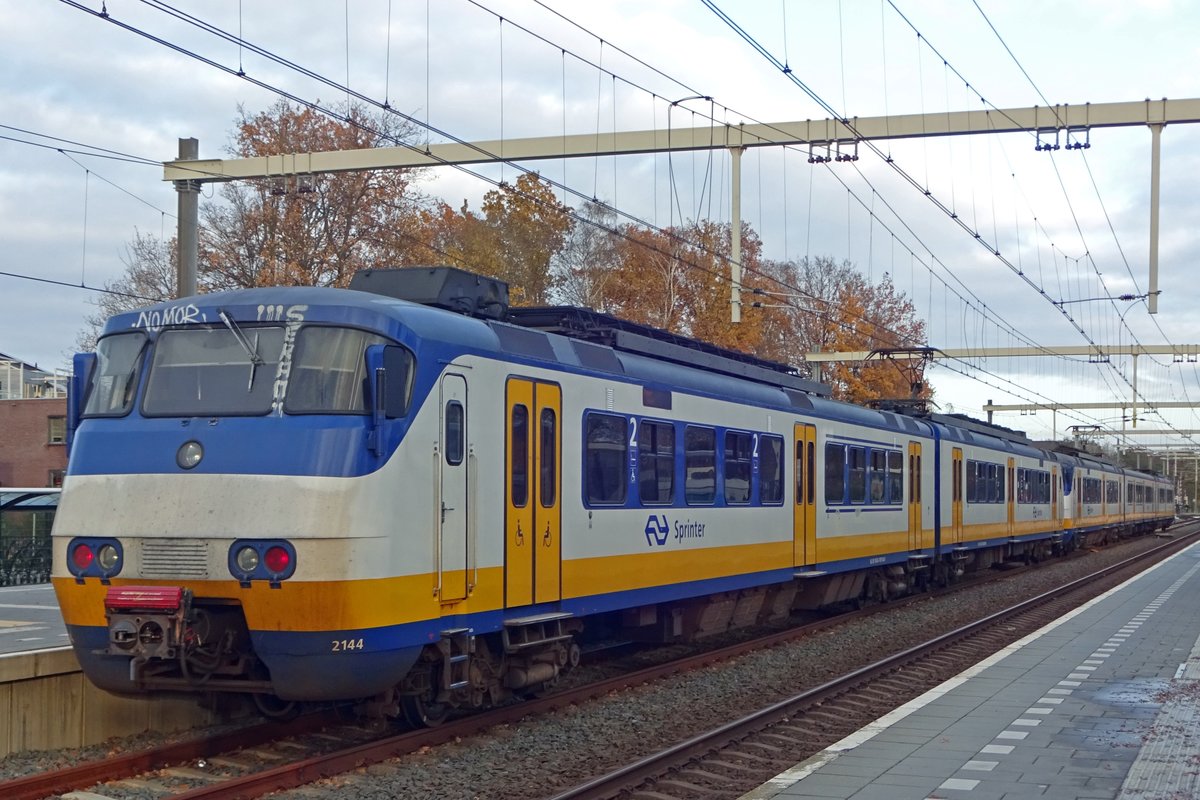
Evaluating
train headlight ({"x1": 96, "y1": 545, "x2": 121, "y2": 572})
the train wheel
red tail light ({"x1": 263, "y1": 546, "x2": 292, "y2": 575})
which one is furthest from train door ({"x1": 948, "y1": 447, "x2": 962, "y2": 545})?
train headlight ({"x1": 96, "y1": 545, "x2": 121, "y2": 572})

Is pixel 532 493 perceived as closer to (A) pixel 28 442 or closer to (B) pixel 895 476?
(B) pixel 895 476

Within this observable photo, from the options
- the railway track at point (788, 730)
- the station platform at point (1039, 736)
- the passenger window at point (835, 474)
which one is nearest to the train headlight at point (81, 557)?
the railway track at point (788, 730)

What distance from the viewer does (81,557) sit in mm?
9469

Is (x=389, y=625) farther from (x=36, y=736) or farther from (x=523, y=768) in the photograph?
(x=36, y=736)

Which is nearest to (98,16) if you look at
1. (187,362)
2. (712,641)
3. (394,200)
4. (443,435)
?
(187,362)

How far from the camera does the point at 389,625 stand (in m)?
9.27

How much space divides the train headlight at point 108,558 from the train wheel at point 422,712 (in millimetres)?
2435

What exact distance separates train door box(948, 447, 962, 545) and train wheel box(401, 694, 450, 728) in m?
18.5

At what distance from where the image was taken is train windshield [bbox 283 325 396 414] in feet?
30.8

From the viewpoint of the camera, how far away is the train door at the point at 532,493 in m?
11.1

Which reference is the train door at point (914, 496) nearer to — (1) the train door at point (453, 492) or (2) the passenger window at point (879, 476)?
(2) the passenger window at point (879, 476)

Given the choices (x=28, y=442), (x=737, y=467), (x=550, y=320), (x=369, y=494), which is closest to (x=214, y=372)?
(x=369, y=494)

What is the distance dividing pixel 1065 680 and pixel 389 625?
7.46m

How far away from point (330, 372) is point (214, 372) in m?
0.92
